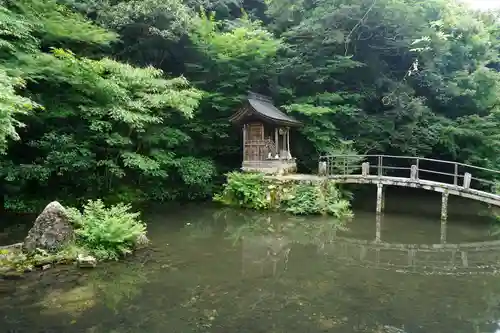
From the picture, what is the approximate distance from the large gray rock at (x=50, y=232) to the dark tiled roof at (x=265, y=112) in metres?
10.0

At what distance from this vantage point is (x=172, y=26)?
18.7m

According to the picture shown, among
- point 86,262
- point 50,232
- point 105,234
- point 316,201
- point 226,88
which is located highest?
point 226,88

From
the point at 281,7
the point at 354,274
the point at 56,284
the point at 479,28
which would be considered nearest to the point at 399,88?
the point at 479,28

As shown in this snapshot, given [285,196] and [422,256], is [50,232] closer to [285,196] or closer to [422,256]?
[285,196]

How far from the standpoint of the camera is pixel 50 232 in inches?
373

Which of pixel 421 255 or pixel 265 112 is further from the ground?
pixel 265 112

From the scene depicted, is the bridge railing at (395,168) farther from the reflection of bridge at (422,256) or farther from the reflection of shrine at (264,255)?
the reflection of shrine at (264,255)

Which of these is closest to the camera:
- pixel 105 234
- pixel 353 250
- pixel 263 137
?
pixel 105 234

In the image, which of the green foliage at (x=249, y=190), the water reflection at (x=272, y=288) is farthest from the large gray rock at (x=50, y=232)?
the green foliage at (x=249, y=190)

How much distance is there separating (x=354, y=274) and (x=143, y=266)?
5084 millimetres

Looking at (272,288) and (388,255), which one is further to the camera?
(388,255)

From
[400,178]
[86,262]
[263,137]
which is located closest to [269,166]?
[263,137]

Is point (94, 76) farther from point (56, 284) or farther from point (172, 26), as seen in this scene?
point (56, 284)

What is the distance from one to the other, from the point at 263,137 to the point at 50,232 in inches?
436
